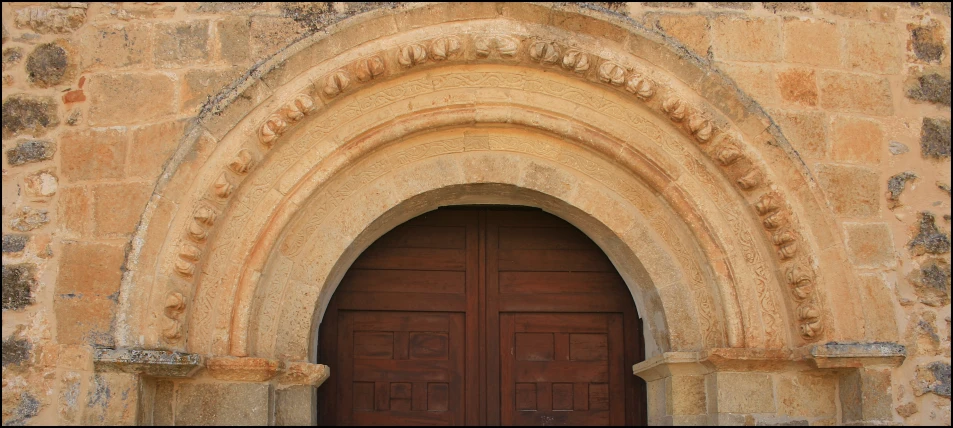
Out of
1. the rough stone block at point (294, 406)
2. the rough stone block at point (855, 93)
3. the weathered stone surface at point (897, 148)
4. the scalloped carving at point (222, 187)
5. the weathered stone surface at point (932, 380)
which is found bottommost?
the rough stone block at point (294, 406)

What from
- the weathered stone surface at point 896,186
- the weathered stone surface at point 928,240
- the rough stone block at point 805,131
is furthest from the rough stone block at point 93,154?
the weathered stone surface at point 928,240

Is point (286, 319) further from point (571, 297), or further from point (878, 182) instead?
point (878, 182)

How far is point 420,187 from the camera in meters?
4.30

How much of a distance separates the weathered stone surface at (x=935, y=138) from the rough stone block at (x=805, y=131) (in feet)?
1.53

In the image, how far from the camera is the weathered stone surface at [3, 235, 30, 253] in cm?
397

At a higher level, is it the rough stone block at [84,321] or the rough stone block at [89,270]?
the rough stone block at [89,270]

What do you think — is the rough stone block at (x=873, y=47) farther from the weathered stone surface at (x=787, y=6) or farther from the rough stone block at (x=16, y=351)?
the rough stone block at (x=16, y=351)

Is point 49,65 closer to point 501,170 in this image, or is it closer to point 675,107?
point 501,170

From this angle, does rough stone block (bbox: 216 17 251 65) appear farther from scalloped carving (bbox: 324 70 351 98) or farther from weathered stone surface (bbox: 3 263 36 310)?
weathered stone surface (bbox: 3 263 36 310)

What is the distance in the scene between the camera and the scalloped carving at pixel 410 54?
4.15m

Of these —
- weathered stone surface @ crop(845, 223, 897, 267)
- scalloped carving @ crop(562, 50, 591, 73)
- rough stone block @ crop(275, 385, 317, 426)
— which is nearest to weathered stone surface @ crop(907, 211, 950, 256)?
weathered stone surface @ crop(845, 223, 897, 267)

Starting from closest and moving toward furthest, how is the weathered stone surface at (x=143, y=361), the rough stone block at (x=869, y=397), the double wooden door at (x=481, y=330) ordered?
the weathered stone surface at (x=143, y=361) → the rough stone block at (x=869, y=397) → the double wooden door at (x=481, y=330)

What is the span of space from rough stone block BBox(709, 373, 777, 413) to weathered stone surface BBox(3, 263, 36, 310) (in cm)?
295

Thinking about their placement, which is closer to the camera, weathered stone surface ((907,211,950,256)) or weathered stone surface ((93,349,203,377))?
weathered stone surface ((93,349,203,377))
